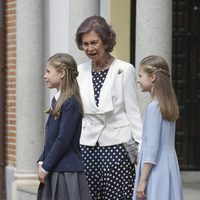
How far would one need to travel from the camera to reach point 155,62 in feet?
18.3

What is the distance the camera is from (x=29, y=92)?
31.9ft

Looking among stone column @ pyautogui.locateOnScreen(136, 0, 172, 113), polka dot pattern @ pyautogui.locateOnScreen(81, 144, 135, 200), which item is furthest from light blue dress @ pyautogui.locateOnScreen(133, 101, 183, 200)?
stone column @ pyautogui.locateOnScreen(136, 0, 172, 113)

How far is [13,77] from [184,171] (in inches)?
95.7

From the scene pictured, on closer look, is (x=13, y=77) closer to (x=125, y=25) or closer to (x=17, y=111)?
(x=17, y=111)

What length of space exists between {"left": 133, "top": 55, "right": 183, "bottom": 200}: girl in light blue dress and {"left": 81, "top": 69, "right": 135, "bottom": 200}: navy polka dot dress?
0.36 meters

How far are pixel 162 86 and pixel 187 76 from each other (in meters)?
4.68

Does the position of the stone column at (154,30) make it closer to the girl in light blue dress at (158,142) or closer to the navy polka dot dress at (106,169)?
the navy polka dot dress at (106,169)

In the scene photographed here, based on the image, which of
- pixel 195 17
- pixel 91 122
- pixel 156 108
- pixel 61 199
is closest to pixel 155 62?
pixel 156 108

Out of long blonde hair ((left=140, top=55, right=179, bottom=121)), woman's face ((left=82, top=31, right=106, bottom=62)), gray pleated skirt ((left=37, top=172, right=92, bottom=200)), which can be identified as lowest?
gray pleated skirt ((left=37, top=172, right=92, bottom=200))

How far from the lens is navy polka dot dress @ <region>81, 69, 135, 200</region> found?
233 inches

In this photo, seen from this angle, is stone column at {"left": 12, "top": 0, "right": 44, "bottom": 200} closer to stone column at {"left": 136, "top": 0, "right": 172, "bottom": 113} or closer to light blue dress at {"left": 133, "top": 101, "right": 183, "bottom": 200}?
stone column at {"left": 136, "top": 0, "right": 172, "bottom": 113}

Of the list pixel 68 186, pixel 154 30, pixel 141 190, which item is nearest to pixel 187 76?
pixel 154 30

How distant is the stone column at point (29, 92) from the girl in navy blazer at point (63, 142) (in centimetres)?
382

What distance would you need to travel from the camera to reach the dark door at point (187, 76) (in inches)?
400
